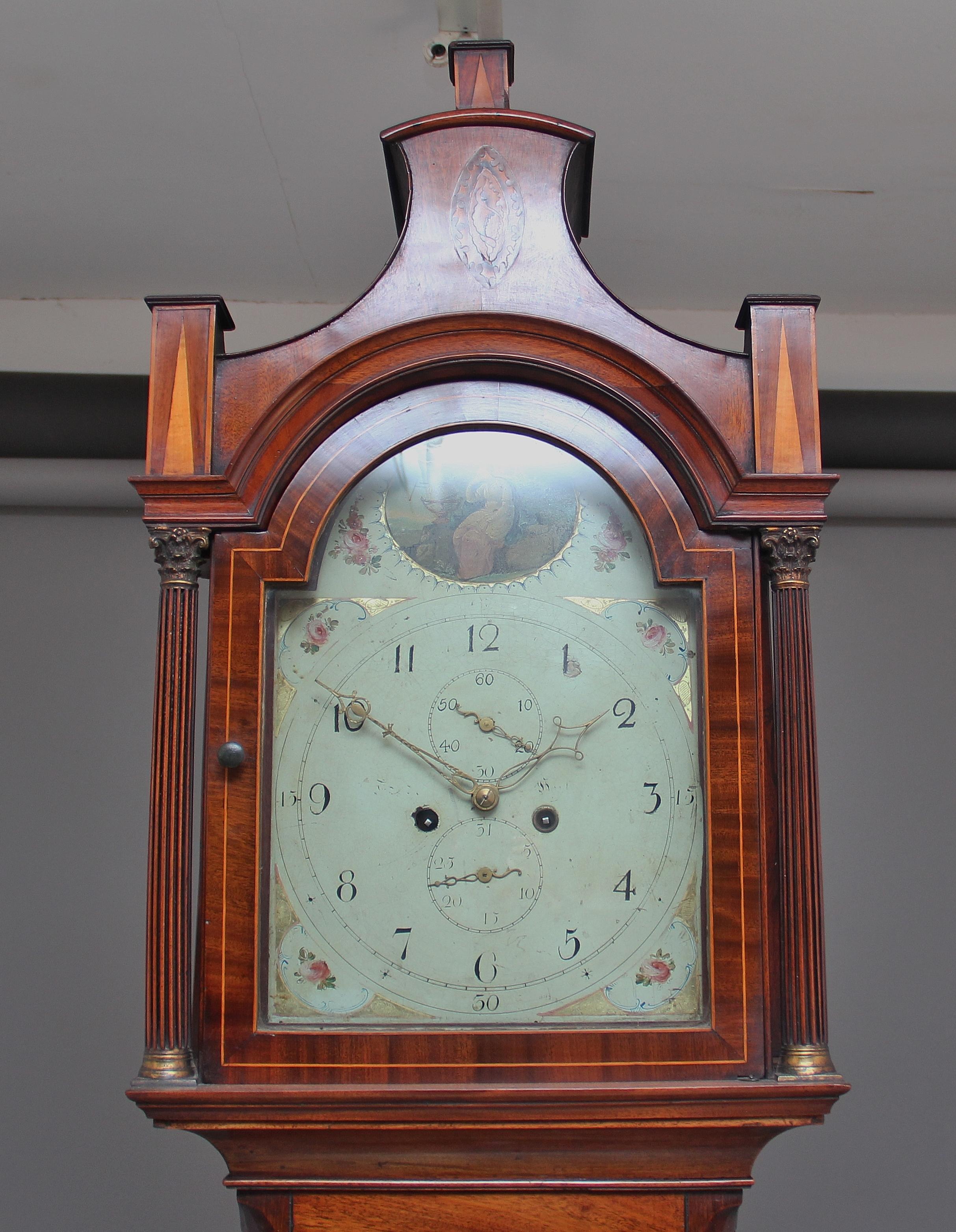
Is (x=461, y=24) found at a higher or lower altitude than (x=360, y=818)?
higher

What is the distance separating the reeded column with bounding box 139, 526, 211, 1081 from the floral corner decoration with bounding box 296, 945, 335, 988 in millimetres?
109

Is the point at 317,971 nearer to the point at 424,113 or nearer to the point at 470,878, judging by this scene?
the point at 470,878

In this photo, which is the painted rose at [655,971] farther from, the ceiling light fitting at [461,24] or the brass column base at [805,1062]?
the ceiling light fitting at [461,24]

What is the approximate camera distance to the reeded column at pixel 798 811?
1.25 meters

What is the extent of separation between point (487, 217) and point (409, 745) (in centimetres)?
57

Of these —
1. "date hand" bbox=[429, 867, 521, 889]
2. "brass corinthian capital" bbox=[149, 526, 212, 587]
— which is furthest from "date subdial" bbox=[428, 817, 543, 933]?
"brass corinthian capital" bbox=[149, 526, 212, 587]

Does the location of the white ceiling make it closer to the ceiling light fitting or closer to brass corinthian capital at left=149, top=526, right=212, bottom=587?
the ceiling light fitting

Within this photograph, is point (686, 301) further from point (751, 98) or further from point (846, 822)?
point (846, 822)

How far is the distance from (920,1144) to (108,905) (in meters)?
1.48

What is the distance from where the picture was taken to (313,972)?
129 cm

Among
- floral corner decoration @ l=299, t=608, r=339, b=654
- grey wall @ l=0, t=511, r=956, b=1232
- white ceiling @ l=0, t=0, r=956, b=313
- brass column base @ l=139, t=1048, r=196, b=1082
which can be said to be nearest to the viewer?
brass column base @ l=139, t=1048, r=196, b=1082

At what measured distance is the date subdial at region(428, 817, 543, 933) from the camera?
1293mm

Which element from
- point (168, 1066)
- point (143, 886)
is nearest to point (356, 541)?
point (168, 1066)

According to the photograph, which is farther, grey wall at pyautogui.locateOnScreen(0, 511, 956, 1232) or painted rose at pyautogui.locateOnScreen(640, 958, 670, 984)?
grey wall at pyautogui.locateOnScreen(0, 511, 956, 1232)
